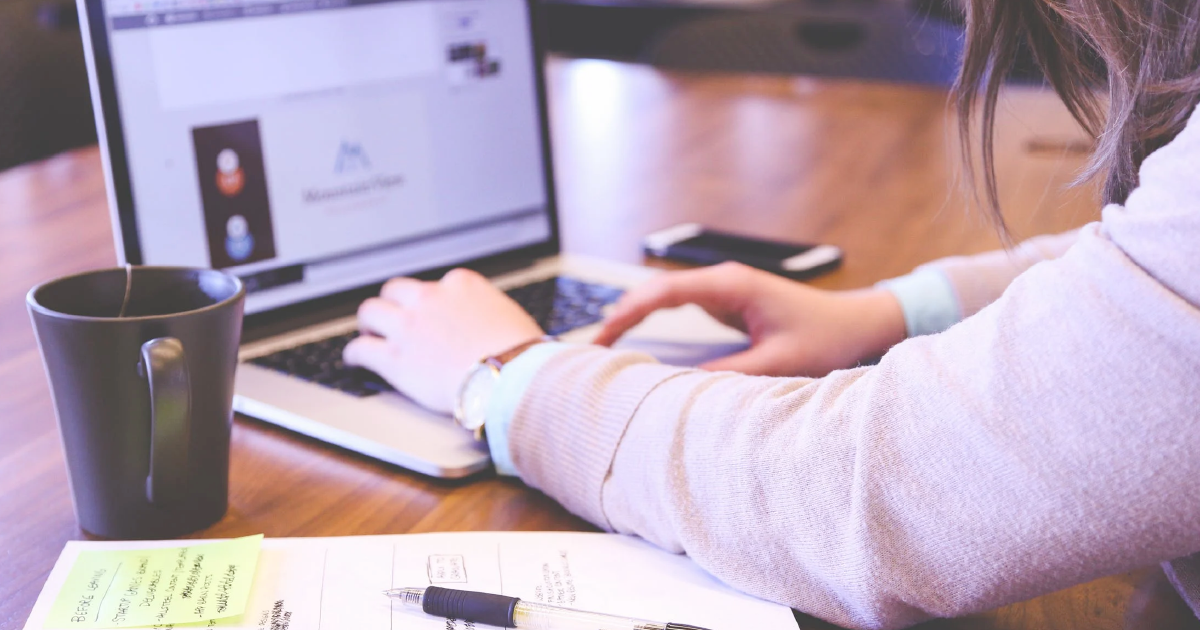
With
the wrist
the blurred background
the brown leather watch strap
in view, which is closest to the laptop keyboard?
the brown leather watch strap

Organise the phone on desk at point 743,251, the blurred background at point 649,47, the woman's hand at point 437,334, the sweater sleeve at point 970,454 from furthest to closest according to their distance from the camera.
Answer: the blurred background at point 649,47
the phone on desk at point 743,251
the woman's hand at point 437,334
the sweater sleeve at point 970,454

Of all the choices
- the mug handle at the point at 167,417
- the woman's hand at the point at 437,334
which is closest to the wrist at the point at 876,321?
the woman's hand at the point at 437,334

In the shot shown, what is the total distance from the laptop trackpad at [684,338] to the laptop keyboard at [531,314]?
51mm

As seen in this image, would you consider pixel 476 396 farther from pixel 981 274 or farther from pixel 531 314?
pixel 981 274

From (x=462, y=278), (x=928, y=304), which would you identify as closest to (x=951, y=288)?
(x=928, y=304)

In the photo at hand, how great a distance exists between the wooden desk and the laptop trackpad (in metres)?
0.18

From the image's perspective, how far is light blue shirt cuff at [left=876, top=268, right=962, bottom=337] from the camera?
826mm

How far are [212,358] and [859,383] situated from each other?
323mm

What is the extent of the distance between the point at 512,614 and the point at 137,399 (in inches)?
8.3

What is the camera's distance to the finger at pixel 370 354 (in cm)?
70

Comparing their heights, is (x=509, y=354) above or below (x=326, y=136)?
below

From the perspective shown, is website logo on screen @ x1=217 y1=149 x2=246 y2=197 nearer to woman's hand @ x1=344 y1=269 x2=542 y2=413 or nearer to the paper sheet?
woman's hand @ x1=344 y1=269 x2=542 y2=413

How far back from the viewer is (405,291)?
759mm

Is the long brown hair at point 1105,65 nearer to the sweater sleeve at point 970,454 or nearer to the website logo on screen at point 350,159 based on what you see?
the sweater sleeve at point 970,454
